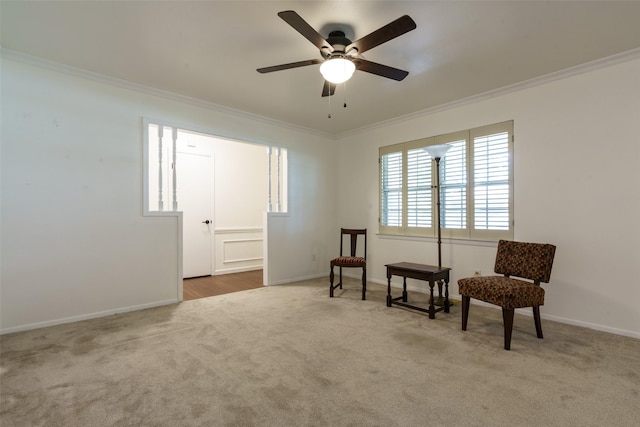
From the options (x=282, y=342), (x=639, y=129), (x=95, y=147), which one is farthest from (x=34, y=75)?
(x=639, y=129)

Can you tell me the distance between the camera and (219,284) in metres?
4.95

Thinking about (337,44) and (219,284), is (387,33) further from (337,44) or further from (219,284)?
(219,284)

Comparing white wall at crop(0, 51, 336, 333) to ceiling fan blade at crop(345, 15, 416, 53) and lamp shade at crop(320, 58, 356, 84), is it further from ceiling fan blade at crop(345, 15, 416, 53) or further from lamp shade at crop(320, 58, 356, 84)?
ceiling fan blade at crop(345, 15, 416, 53)

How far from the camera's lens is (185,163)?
5.42 m

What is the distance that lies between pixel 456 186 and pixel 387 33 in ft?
8.27

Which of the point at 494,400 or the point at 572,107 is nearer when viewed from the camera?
the point at 494,400

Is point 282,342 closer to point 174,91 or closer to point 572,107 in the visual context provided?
point 174,91

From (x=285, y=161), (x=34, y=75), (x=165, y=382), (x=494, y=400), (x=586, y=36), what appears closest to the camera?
(x=494, y=400)

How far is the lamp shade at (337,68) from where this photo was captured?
2383mm

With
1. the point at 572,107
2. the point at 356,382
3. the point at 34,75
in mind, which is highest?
the point at 34,75

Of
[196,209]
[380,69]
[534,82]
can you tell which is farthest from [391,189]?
[196,209]

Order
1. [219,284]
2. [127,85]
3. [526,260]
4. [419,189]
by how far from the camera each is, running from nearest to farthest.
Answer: [526,260] < [127,85] < [419,189] < [219,284]

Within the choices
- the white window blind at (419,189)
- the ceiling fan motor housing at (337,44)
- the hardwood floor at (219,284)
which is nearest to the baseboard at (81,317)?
the hardwood floor at (219,284)

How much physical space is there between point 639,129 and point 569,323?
6.37ft
